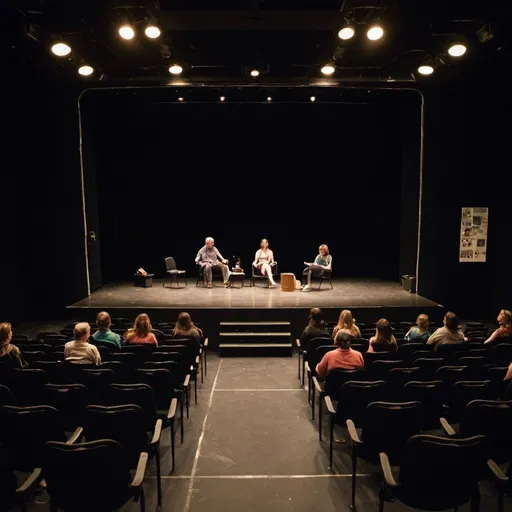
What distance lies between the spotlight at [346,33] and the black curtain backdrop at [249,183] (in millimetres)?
5603

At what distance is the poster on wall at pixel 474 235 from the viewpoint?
10.6m

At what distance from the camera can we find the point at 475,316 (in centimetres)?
1064

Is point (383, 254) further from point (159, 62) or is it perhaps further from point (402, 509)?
point (402, 509)

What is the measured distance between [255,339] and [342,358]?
406 centimetres

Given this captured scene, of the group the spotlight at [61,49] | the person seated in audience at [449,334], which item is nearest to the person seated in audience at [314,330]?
the person seated in audience at [449,334]

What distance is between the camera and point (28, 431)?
12.0 feet

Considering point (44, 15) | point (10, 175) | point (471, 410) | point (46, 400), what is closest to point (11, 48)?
point (44, 15)

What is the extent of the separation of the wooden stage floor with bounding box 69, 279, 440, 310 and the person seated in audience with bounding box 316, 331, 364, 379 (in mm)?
4405

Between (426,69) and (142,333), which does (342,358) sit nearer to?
(142,333)

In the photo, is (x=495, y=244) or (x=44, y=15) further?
(x=495, y=244)

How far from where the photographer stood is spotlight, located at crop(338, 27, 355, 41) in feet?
25.3

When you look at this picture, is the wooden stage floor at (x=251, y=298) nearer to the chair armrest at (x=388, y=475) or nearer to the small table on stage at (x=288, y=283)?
the small table on stage at (x=288, y=283)

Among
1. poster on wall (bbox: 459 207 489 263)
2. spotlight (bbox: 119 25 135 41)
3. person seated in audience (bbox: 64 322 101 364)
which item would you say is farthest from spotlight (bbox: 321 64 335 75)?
person seated in audience (bbox: 64 322 101 364)

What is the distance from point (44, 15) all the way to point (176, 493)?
709 centimetres
